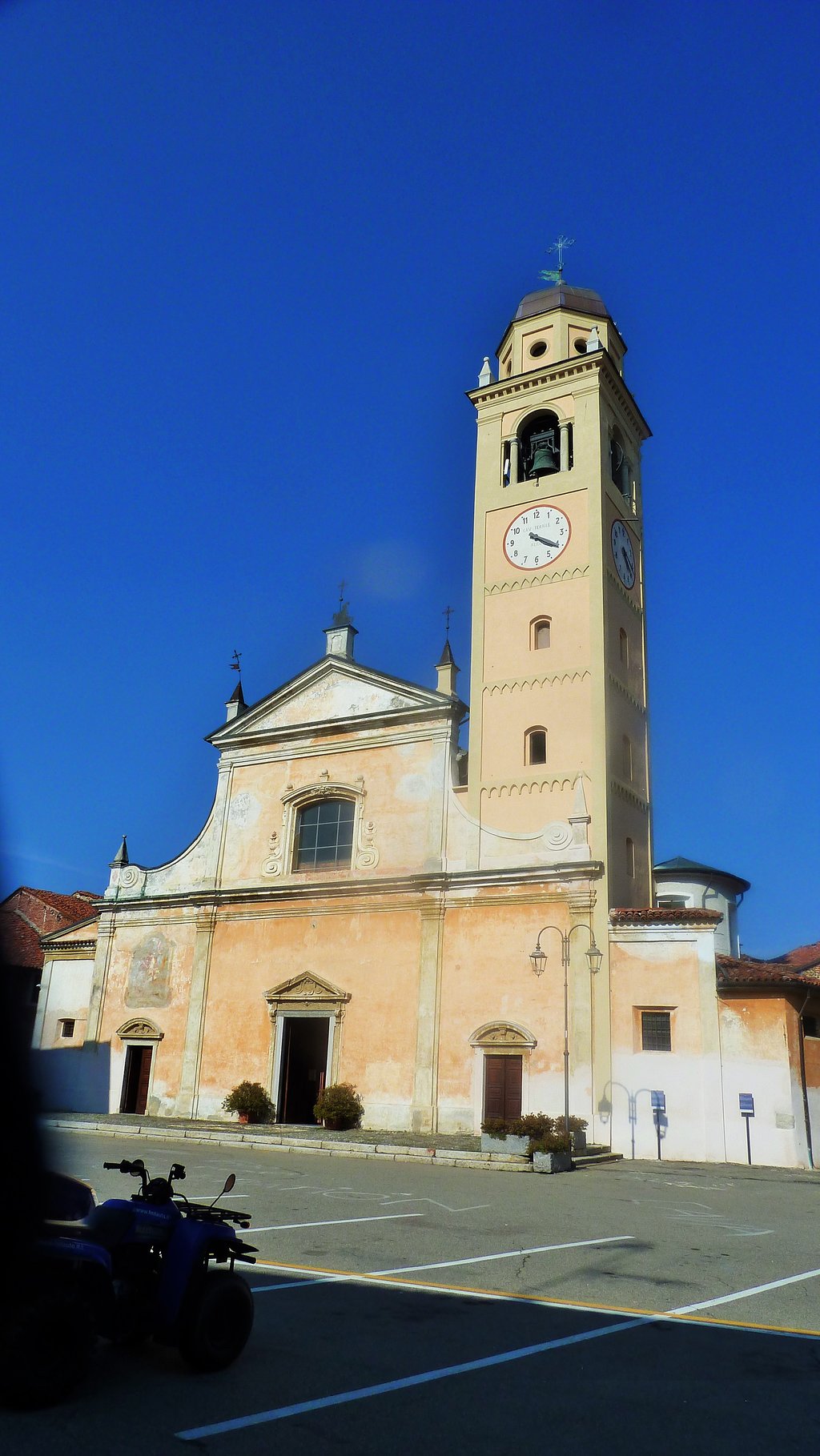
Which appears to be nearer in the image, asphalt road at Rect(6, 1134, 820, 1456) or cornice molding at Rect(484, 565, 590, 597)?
asphalt road at Rect(6, 1134, 820, 1456)

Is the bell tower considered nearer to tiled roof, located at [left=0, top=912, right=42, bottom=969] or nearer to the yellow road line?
the yellow road line

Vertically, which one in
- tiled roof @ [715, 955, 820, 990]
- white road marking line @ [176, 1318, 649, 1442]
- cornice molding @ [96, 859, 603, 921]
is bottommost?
white road marking line @ [176, 1318, 649, 1442]

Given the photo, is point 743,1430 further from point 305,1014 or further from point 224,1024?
point 224,1024

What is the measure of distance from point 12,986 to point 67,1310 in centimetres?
351

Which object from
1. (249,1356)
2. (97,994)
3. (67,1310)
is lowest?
(249,1356)

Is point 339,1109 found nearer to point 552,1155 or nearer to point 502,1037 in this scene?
point 502,1037

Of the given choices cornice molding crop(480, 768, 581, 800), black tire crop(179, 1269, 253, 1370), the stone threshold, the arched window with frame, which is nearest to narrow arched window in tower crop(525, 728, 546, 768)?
cornice molding crop(480, 768, 581, 800)

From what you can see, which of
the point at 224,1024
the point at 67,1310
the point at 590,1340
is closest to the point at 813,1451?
the point at 590,1340

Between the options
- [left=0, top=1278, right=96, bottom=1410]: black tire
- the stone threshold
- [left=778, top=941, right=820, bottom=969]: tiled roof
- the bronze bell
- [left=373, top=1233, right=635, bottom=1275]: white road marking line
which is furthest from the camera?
[left=778, top=941, right=820, bottom=969]: tiled roof

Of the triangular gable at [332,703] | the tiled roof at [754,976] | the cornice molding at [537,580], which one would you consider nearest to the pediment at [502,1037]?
the tiled roof at [754,976]

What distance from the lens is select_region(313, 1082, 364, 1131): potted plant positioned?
25688 mm

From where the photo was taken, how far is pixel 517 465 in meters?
32.2

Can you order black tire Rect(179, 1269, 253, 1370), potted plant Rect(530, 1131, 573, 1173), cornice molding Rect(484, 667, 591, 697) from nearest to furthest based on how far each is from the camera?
black tire Rect(179, 1269, 253, 1370)
potted plant Rect(530, 1131, 573, 1173)
cornice molding Rect(484, 667, 591, 697)

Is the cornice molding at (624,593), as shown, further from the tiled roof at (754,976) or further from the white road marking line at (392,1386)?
the white road marking line at (392,1386)
